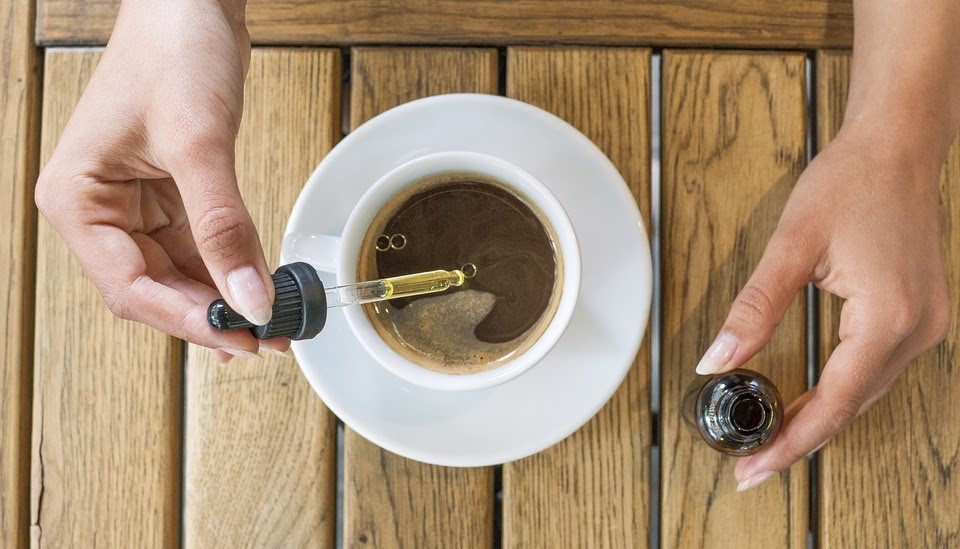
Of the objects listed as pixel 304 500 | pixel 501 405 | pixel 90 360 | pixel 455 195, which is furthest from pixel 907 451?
pixel 90 360

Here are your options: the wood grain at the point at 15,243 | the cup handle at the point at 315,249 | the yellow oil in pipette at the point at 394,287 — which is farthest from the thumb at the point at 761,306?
the wood grain at the point at 15,243

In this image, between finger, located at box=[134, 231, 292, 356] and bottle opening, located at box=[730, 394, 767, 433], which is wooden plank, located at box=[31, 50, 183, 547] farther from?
bottle opening, located at box=[730, 394, 767, 433]

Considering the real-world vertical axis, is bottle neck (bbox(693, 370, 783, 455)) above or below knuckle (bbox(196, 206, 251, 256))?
below

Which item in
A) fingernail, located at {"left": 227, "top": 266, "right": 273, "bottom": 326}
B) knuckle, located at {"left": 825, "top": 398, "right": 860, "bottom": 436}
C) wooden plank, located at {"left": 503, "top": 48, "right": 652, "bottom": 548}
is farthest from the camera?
wooden plank, located at {"left": 503, "top": 48, "right": 652, "bottom": 548}

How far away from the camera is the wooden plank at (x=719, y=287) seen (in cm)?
108

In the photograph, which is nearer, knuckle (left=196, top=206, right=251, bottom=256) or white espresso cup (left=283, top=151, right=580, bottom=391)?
knuckle (left=196, top=206, right=251, bottom=256)

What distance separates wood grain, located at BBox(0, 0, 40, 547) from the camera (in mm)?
1101

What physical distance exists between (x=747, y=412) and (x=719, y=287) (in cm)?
18

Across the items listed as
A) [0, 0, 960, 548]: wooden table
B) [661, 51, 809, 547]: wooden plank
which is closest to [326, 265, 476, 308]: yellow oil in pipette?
[0, 0, 960, 548]: wooden table

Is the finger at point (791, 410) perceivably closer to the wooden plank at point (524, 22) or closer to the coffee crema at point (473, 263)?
the coffee crema at point (473, 263)

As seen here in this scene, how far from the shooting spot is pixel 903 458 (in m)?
1.09

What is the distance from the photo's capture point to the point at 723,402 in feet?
3.33

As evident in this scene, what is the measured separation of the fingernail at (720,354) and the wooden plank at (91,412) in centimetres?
74

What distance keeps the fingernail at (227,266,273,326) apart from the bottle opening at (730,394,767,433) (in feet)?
2.00
